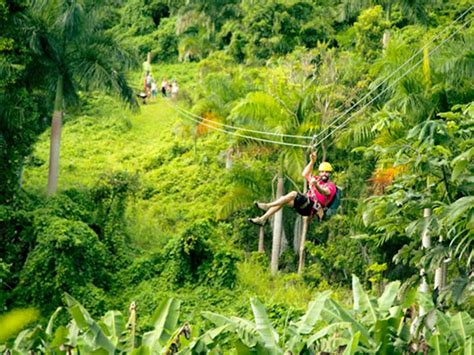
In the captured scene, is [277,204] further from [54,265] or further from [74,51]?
[74,51]

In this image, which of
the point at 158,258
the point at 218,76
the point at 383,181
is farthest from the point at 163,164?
the point at 383,181

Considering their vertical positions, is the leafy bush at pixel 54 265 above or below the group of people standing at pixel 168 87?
below

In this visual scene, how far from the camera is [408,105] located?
19797mm

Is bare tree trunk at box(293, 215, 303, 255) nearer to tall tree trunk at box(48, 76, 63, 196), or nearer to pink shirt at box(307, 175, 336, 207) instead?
tall tree trunk at box(48, 76, 63, 196)

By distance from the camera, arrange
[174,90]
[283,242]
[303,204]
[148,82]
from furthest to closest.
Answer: [148,82], [174,90], [283,242], [303,204]

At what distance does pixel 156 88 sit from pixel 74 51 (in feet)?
53.9

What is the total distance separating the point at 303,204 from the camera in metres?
14.8

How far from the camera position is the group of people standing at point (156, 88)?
39.7m

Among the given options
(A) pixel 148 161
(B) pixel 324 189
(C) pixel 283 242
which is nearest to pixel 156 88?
(A) pixel 148 161

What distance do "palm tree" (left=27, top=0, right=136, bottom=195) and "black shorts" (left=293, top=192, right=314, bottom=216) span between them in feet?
37.6

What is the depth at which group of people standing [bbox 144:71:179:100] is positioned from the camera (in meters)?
39.7

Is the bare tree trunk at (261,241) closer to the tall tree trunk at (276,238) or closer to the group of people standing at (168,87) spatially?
the tall tree trunk at (276,238)

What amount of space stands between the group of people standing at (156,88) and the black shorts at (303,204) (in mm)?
24369

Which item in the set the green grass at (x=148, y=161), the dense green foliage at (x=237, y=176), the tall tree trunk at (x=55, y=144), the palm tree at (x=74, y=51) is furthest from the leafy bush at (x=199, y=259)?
the palm tree at (x=74, y=51)
